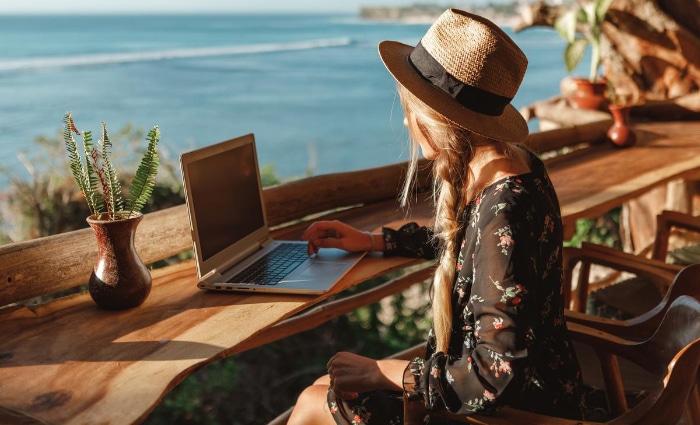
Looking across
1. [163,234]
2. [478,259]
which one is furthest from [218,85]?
[478,259]

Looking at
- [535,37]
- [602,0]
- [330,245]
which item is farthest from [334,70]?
[330,245]

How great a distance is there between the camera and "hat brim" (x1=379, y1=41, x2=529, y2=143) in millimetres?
1655

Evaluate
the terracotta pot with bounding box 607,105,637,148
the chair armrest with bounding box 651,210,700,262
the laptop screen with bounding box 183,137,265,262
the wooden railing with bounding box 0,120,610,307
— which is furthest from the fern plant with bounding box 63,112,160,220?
the terracotta pot with bounding box 607,105,637,148

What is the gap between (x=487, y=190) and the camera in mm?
1631

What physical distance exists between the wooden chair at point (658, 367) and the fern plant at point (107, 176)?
94 cm

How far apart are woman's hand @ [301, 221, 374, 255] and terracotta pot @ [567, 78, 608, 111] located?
3218 mm

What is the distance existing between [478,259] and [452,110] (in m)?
0.35

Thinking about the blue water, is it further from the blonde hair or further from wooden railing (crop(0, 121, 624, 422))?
the blonde hair

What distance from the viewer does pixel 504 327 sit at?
1.48 m

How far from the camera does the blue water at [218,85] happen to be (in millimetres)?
21609

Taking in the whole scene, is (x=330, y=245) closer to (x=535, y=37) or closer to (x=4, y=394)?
(x=4, y=394)

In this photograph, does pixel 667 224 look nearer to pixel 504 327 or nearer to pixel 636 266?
pixel 636 266

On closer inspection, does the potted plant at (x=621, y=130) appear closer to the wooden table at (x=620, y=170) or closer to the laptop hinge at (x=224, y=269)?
the wooden table at (x=620, y=170)

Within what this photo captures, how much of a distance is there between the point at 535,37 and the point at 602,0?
4707 cm
